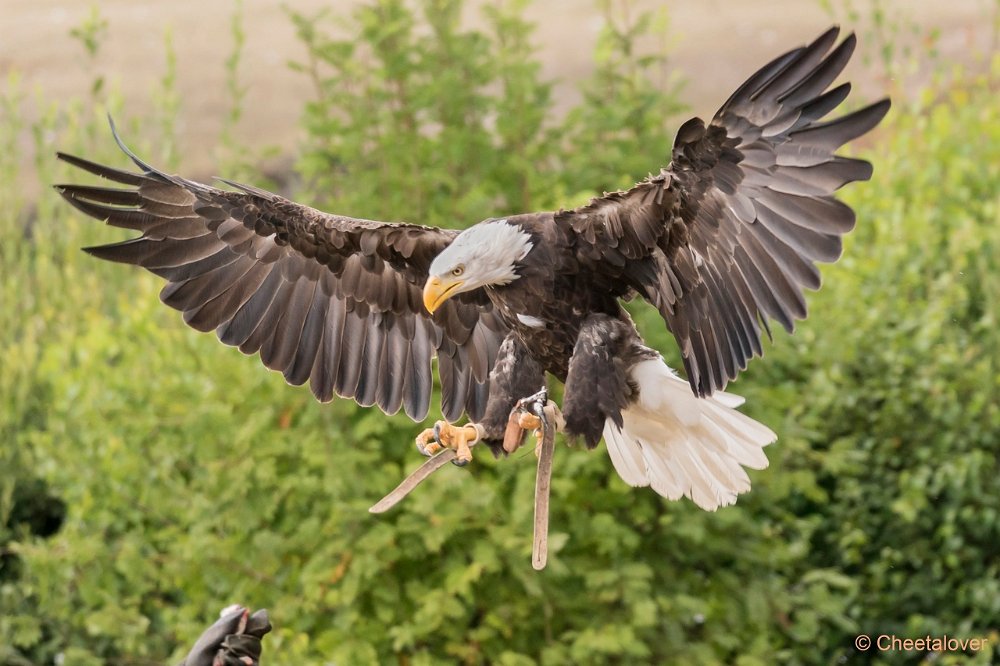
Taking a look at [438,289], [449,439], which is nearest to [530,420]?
[449,439]

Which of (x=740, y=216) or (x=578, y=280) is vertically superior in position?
(x=740, y=216)

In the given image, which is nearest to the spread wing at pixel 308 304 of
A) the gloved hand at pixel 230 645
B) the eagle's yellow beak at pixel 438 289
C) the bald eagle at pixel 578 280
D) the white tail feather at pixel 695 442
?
the bald eagle at pixel 578 280

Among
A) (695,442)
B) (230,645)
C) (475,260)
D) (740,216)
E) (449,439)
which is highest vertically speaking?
(740,216)

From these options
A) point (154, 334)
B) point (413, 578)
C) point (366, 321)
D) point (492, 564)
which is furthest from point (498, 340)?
point (154, 334)

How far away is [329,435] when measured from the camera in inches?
205

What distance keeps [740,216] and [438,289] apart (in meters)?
0.68

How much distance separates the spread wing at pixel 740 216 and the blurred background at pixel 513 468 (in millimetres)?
1639

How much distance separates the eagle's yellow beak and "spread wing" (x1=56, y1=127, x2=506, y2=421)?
0.67 m

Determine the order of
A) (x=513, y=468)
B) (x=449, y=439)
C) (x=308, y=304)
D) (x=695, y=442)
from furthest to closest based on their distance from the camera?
(x=513, y=468) → (x=308, y=304) → (x=695, y=442) → (x=449, y=439)

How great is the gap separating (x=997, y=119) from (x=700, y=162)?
4231mm

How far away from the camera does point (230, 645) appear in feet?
10.5

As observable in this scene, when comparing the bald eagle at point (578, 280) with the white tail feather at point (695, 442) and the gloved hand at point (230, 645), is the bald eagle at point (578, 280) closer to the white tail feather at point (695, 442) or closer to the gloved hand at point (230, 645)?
the white tail feather at point (695, 442)

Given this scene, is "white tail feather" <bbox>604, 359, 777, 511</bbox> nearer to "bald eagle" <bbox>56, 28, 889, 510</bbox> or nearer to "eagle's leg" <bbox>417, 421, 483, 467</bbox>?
"bald eagle" <bbox>56, 28, 889, 510</bbox>

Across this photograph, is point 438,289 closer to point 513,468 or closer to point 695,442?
point 695,442
